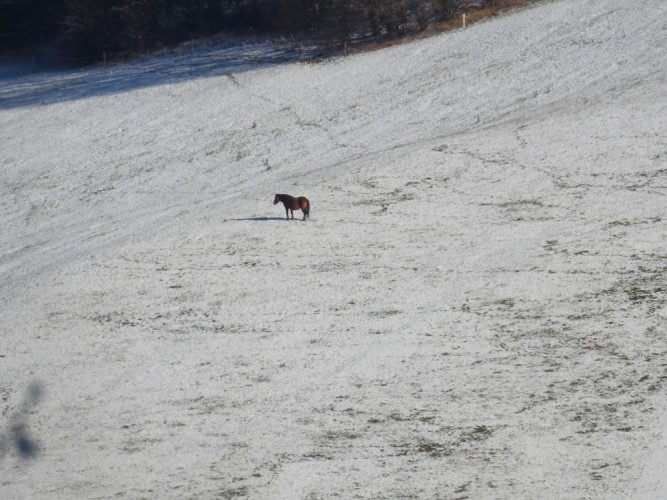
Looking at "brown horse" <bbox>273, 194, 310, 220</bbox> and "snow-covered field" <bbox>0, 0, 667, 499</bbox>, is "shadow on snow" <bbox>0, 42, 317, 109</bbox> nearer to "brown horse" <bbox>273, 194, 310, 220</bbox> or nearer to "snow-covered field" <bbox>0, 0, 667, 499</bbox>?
"snow-covered field" <bbox>0, 0, 667, 499</bbox>

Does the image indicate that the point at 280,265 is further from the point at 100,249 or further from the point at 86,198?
the point at 86,198

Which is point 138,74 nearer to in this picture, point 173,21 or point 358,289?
point 173,21

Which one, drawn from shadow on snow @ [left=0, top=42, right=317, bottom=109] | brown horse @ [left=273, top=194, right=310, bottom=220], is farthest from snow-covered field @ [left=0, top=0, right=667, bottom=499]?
shadow on snow @ [left=0, top=42, right=317, bottom=109]

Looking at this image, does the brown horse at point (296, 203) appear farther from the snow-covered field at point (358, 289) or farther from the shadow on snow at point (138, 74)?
the shadow on snow at point (138, 74)

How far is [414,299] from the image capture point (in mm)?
21531

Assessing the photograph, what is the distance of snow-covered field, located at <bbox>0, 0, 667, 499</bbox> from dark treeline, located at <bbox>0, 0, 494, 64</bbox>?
753 cm

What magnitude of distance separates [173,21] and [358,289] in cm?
4111

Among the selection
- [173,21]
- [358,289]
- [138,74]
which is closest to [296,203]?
[358,289]

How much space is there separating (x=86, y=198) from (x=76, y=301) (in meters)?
10.9

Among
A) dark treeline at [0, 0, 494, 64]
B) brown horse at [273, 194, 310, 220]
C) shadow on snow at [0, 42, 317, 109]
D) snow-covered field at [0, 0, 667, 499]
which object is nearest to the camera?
snow-covered field at [0, 0, 667, 499]

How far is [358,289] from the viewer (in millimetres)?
22328

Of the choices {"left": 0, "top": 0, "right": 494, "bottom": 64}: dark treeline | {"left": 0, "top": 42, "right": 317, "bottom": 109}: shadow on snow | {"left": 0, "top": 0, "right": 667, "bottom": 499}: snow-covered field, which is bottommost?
{"left": 0, "top": 0, "right": 667, "bottom": 499}: snow-covered field

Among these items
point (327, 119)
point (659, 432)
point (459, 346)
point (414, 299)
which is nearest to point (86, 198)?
point (327, 119)

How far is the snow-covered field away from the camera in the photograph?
51.6 feet
